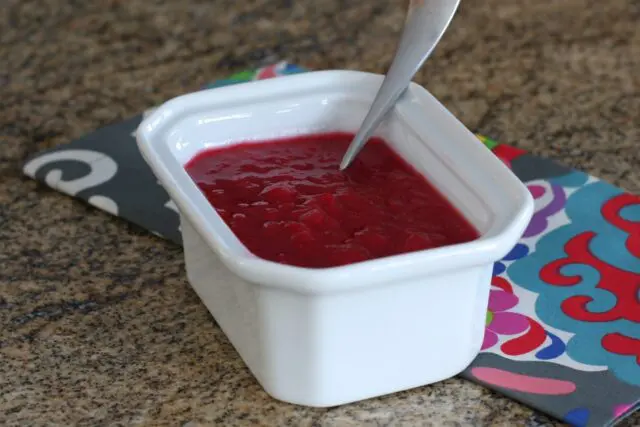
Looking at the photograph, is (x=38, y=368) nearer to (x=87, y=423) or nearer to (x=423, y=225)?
(x=87, y=423)

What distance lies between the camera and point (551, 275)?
3.45ft

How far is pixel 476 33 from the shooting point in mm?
1577

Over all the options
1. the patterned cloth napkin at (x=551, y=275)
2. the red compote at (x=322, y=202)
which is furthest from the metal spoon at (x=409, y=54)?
the patterned cloth napkin at (x=551, y=275)

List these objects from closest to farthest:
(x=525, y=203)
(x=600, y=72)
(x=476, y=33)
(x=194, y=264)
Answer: (x=525, y=203)
(x=194, y=264)
(x=600, y=72)
(x=476, y=33)

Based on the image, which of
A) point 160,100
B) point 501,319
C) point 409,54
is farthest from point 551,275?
point 160,100

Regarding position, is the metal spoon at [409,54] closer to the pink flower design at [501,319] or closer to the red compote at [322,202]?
the red compote at [322,202]

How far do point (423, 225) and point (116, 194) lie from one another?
391 millimetres

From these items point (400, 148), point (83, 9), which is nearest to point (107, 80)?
point (83, 9)

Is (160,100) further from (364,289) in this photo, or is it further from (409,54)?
(364,289)

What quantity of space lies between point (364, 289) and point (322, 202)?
128 millimetres

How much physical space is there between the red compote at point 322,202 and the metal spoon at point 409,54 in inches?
0.8

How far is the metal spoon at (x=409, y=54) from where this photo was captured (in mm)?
1037

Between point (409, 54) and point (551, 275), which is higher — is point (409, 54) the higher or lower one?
the higher one

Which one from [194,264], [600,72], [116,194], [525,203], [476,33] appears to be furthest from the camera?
[476,33]
